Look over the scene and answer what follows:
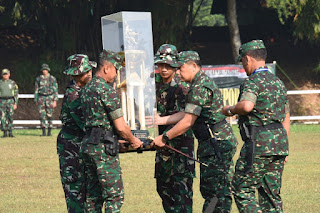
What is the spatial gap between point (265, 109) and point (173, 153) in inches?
64.3

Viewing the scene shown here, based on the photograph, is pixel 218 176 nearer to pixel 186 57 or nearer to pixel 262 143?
pixel 262 143

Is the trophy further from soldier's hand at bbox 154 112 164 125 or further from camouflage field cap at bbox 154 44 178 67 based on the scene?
camouflage field cap at bbox 154 44 178 67

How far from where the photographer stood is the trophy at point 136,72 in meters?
8.38

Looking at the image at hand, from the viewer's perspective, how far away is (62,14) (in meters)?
29.7

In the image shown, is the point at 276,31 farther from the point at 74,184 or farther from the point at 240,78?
the point at 74,184

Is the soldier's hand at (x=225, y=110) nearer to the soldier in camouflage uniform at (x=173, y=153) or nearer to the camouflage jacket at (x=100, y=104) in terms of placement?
the soldier in camouflage uniform at (x=173, y=153)

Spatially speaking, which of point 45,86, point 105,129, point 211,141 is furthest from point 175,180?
point 45,86

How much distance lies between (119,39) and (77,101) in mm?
1018

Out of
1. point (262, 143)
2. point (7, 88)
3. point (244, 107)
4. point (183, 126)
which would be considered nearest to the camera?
point (244, 107)

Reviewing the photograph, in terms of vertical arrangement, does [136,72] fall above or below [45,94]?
above

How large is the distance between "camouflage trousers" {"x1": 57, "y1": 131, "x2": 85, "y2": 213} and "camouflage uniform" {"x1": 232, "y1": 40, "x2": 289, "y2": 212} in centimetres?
212

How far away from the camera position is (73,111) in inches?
319

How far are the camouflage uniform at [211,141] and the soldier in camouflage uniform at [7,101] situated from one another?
15.1 m

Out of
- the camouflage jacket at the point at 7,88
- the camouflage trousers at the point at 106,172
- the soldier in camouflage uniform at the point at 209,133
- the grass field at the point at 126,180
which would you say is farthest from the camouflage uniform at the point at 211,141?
the camouflage jacket at the point at 7,88
